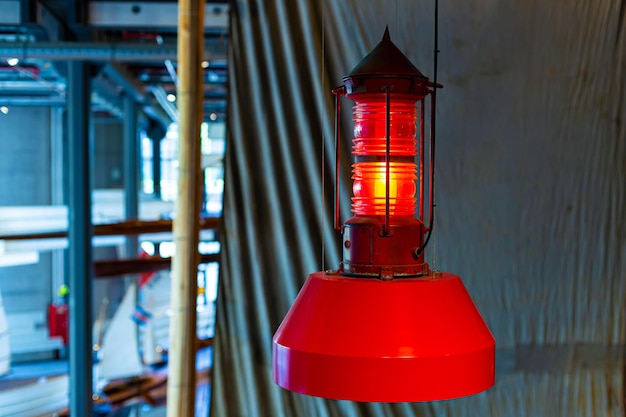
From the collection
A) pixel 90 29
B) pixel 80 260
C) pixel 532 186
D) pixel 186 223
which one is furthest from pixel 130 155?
pixel 532 186

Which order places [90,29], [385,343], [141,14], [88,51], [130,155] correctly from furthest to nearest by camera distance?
[130,155]
[90,29]
[141,14]
[88,51]
[385,343]

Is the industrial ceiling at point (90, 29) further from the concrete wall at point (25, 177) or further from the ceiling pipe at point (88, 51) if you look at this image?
the concrete wall at point (25, 177)

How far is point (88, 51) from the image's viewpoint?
5609 mm

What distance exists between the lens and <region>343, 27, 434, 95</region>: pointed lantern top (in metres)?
1.06

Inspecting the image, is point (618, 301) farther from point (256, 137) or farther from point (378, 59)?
point (378, 59)

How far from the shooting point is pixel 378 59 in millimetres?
1066

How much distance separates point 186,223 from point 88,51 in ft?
12.4

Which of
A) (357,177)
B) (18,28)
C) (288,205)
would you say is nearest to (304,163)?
(288,205)

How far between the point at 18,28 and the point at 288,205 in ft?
13.6

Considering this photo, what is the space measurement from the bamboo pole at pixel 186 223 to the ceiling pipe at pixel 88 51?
317 centimetres

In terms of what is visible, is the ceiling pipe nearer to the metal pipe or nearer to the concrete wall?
the metal pipe

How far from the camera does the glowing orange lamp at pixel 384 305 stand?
93 cm

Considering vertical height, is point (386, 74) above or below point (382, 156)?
above

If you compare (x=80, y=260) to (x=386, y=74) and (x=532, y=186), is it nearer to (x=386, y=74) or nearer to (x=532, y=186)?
(x=532, y=186)
